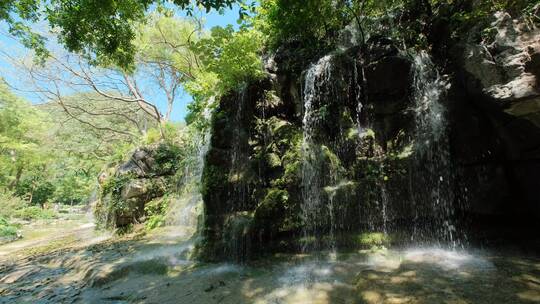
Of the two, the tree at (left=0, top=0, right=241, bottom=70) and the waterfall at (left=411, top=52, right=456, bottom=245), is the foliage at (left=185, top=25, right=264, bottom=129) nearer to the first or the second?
the tree at (left=0, top=0, right=241, bottom=70)

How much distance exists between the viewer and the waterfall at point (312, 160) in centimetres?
596

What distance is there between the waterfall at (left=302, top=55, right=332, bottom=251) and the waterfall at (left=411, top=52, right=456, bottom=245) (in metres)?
1.88

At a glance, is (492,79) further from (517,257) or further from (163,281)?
(163,281)

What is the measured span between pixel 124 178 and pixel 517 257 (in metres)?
12.8

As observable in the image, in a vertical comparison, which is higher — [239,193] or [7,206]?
[239,193]

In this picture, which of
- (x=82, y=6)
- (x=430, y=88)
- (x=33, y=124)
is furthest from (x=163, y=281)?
(x=33, y=124)

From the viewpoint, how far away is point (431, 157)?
229 inches

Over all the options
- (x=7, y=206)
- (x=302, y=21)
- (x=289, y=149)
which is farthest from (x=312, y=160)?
(x=7, y=206)

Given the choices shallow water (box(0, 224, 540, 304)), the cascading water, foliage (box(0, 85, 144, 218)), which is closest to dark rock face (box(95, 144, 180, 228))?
shallow water (box(0, 224, 540, 304))

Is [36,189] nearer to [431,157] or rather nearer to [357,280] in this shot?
[357,280]

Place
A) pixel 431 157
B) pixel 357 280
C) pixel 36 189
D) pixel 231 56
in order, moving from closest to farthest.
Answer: pixel 357 280
pixel 431 157
pixel 231 56
pixel 36 189

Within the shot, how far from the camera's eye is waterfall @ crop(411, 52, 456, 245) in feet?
18.3

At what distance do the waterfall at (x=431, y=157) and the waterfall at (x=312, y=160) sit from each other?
6.17ft

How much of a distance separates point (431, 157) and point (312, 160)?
2.40 metres
